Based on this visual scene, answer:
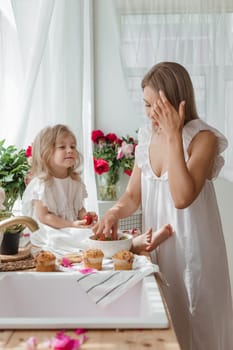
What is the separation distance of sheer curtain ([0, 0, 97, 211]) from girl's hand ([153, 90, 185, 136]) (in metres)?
1.44

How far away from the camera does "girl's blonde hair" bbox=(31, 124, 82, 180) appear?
7.71 feet

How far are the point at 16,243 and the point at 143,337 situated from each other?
30.2 inches

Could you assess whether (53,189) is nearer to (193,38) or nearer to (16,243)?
(16,243)

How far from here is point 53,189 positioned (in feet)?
7.52

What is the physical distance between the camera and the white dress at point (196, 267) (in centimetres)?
183

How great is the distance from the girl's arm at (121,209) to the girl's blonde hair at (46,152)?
1.31 ft

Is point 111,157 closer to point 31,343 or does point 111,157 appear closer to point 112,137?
point 112,137

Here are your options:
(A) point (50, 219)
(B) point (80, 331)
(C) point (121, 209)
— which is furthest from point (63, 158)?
(B) point (80, 331)

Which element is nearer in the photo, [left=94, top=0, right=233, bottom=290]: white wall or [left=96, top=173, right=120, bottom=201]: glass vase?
[left=96, top=173, right=120, bottom=201]: glass vase

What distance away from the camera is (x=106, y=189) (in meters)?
3.75

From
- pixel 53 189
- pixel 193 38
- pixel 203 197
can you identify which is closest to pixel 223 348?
pixel 203 197

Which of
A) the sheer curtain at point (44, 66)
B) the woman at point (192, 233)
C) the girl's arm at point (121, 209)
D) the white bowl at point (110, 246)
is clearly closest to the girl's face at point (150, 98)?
the woman at point (192, 233)

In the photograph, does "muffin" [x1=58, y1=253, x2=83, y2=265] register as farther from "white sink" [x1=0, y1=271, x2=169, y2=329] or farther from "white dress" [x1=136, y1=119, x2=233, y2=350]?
"white dress" [x1=136, y1=119, x2=233, y2=350]

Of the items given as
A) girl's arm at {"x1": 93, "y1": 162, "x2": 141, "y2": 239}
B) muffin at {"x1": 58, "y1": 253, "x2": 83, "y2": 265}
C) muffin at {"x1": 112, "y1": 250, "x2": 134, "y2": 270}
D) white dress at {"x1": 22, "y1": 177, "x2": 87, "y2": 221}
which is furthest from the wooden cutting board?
white dress at {"x1": 22, "y1": 177, "x2": 87, "y2": 221}
